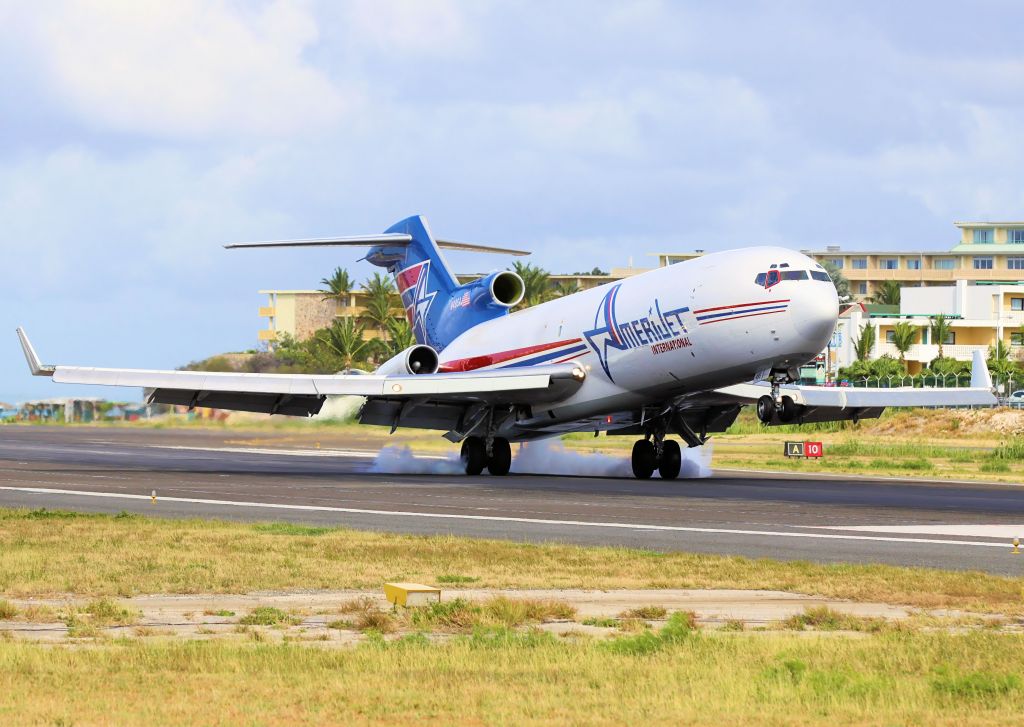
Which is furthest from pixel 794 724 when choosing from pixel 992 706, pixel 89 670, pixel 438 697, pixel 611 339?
pixel 611 339

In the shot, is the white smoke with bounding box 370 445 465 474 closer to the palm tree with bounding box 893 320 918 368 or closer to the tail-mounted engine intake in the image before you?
the tail-mounted engine intake

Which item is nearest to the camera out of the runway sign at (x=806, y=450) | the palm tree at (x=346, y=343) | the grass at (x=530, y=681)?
the grass at (x=530, y=681)

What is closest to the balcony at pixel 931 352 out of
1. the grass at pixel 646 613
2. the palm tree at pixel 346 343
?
the palm tree at pixel 346 343

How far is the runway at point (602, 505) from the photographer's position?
66.0ft

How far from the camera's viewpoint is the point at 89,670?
9836 millimetres

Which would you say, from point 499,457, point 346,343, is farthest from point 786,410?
point 346,343

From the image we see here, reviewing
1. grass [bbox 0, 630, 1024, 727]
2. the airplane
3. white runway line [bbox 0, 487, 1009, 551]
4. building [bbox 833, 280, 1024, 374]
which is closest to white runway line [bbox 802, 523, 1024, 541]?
white runway line [bbox 0, 487, 1009, 551]

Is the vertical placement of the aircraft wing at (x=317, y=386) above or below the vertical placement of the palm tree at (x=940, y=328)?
below

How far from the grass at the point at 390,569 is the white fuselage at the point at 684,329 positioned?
14248 millimetres

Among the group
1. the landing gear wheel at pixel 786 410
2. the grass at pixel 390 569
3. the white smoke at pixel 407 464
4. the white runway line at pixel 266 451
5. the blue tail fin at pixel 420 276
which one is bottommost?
the grass at pixel 390 569

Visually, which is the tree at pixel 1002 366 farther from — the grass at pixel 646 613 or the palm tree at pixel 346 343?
the grass at pixel 646 613

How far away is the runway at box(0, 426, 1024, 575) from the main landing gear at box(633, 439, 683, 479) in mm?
818

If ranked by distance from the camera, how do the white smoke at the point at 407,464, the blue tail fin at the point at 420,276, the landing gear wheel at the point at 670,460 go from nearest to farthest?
1. the landing gear wheel at the point at 670,460
2. the white smoke at the point at 407,464
3. the blue tail fin at the point at 420,276

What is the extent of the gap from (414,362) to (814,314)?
1481cm
